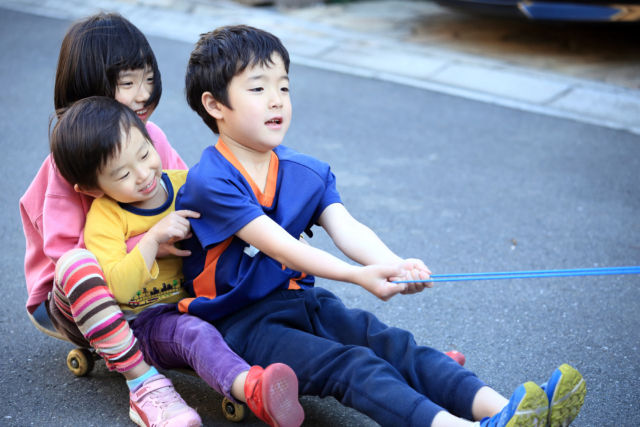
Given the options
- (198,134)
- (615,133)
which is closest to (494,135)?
(615,133)

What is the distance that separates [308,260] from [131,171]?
1.75 feet

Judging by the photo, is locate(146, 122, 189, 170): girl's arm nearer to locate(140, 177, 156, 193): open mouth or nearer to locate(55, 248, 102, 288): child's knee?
locate(140, 177, 156, 193): open mouth

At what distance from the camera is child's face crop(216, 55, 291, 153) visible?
172 cm

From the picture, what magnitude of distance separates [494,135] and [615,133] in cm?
75

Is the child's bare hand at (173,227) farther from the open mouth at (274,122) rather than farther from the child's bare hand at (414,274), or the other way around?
the child's bare hand at (414,274)

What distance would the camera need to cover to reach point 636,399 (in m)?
1.90

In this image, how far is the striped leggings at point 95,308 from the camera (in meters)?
1.69

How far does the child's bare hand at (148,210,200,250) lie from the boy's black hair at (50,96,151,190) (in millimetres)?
204

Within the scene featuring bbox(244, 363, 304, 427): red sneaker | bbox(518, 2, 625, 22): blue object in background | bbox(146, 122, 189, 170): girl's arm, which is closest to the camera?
bbox(244, 363, 304, 427): red sneaker

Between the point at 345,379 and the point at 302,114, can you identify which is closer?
the point at 345,379

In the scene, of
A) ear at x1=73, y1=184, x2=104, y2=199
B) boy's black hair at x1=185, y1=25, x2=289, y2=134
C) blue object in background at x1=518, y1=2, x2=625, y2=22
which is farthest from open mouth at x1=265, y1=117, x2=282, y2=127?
blue object in background at x1=518, y1=2, x2=625, y2=22

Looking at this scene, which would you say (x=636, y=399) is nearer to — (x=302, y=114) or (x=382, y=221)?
(x=382, y=221)

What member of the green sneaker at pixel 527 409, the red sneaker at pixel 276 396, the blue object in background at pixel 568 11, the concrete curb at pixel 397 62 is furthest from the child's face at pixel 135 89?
the blue object in background at pixel 568 11

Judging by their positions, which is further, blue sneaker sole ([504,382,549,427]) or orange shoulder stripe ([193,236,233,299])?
orange shoulder stripe ([193,236,233,299])
